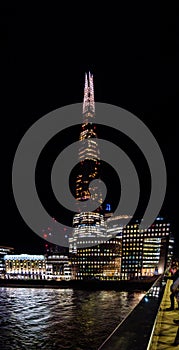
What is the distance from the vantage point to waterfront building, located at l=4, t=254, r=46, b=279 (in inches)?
4754

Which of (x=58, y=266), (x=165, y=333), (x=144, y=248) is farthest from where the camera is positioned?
(x=58, y=266)

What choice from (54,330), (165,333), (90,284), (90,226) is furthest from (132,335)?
(90,226)

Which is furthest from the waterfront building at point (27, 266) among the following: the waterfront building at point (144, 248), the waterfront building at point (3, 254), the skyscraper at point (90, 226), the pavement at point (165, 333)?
the pavement at point (165, 333)

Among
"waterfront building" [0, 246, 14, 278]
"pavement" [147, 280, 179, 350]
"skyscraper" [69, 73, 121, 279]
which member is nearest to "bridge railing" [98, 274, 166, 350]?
"pavement" [147, 280, 179, 350]

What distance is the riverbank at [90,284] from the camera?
65125 mm

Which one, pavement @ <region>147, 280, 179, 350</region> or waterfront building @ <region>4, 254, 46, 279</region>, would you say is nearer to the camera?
pavement @ <region>147, 280, 179, 350</region>

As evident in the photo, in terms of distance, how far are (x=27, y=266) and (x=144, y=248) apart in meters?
45.8

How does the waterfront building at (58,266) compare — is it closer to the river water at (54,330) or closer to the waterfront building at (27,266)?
the waterfront building at (27,266)

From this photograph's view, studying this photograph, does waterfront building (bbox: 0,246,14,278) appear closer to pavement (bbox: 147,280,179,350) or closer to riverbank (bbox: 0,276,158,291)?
riverbank (bbox: 0,276,158,291)

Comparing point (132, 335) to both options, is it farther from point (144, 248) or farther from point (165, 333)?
point (144, 248)

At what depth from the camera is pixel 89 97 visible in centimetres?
17100

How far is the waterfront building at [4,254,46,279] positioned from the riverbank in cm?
4543

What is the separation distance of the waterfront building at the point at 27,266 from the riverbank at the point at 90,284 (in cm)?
4543

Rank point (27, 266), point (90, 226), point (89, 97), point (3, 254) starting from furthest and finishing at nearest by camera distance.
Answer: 1. point (89, 97)
2. point (90, 226)
3. point (3, 254)
4. point (27, 266)
